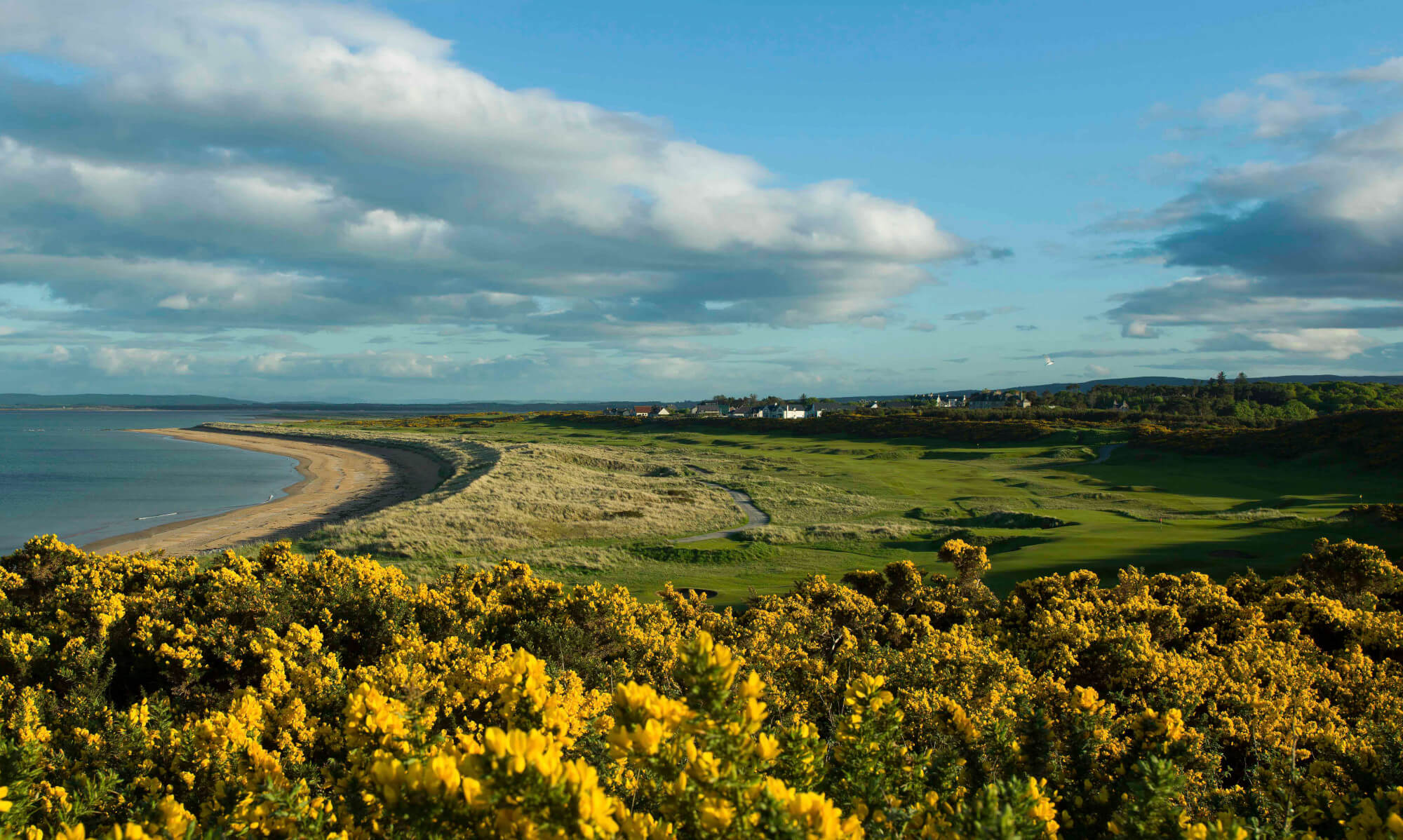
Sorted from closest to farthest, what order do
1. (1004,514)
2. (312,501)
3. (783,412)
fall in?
(1004,514) < (312,501) < (783,412)

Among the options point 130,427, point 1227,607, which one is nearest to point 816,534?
point 1227,607

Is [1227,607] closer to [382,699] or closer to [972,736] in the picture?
[972,736]

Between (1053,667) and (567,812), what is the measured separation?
10.3 m

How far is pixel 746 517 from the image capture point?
46.0m

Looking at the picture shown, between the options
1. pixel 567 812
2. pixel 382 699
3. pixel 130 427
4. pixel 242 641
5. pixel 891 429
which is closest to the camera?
pixel 567 812

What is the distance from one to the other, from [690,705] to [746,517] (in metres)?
43.0

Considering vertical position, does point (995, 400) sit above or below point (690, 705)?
above

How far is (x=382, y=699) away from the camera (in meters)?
4.54

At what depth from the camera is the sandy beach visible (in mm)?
37406

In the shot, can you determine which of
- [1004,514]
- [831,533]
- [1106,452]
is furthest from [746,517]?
[1106,452]

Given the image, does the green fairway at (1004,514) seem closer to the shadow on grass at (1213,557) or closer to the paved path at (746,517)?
the shadow on grass at (1213,557)

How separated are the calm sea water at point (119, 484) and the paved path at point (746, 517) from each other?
102 ft

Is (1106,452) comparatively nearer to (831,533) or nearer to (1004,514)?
(1004,514)

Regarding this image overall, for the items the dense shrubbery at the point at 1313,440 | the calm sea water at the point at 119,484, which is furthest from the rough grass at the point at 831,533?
the dense shrubbery at the point at 1313,440
